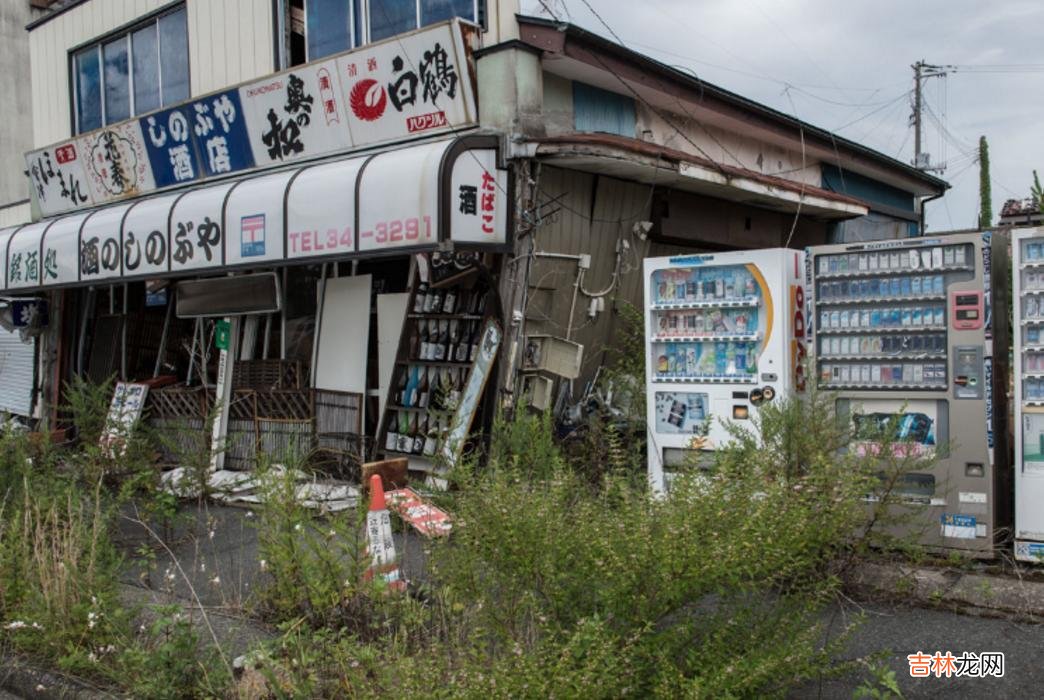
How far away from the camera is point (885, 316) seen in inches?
271

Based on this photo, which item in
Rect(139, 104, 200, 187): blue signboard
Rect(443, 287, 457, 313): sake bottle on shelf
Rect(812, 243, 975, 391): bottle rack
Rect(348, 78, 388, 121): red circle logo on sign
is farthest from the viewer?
Rect(139, 104, 200, 187): blue signboard

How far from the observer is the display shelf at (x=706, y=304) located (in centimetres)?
762

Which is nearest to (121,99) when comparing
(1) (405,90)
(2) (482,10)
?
(1) (405,90)

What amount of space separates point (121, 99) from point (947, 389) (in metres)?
12.7

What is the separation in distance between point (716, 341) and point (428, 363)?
315cm

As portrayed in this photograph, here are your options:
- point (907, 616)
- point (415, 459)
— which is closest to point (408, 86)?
point (415, 459)

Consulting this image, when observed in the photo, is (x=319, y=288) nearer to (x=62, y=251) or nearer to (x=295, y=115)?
(x=295, y=115)

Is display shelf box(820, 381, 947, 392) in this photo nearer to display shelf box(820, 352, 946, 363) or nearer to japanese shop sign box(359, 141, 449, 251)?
display shelf box(820, 352, 946, 363)

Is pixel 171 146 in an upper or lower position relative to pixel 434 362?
upper

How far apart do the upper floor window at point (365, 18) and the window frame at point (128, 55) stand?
277 cm

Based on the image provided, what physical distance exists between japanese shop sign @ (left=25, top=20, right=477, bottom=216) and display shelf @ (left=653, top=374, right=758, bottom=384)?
10.6 feet

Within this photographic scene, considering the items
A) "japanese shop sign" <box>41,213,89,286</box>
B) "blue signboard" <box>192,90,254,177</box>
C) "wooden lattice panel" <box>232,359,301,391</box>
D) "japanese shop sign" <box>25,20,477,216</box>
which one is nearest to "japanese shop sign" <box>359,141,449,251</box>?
"japanese shop sign" <box>25,20,477,216</box>

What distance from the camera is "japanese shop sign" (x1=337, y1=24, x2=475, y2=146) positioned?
8.85 m

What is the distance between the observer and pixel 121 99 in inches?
545
